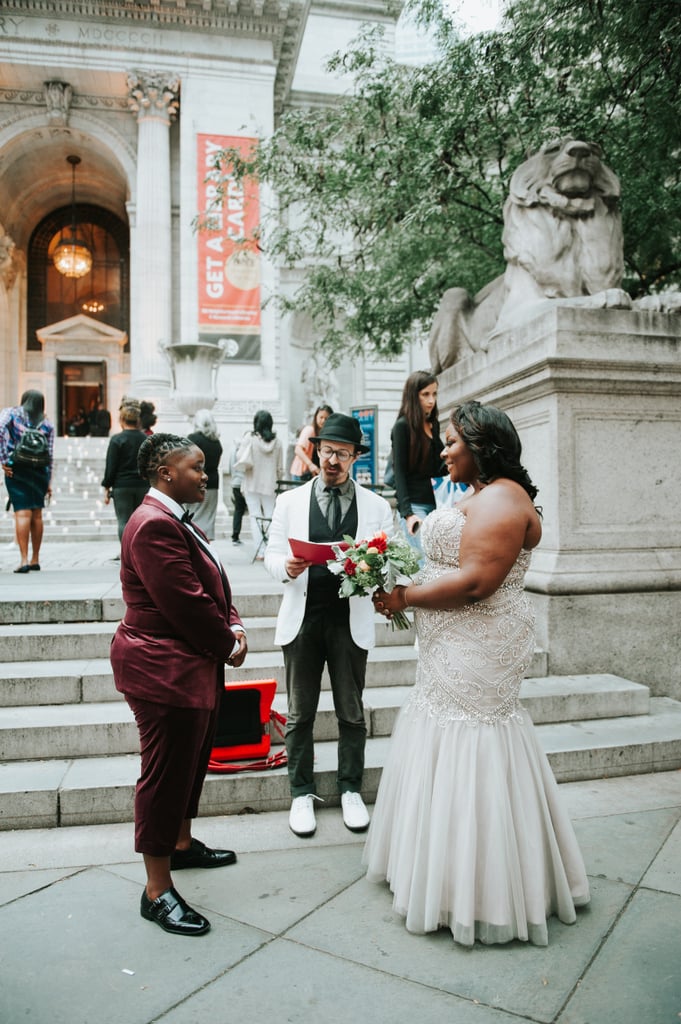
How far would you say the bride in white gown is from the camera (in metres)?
2.77

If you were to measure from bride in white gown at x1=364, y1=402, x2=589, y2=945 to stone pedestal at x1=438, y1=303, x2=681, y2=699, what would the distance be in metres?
2.64

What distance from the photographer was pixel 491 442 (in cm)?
A: 287

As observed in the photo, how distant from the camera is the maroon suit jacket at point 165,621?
9.41 feet

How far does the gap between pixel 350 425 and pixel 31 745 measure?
2.71 m

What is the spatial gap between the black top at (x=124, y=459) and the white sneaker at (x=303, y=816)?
15.9 ft

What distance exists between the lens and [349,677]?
3.89 m

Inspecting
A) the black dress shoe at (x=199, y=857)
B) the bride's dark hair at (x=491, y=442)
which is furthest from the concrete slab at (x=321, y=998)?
the bride's dark hair at (x=491, y=442)

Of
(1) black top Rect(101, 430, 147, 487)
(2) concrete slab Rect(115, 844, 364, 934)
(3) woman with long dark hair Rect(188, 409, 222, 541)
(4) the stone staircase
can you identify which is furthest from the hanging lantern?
(2) concrete slab Rect(115, 844, 364, 934)

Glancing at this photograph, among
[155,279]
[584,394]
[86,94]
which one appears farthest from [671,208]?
[86,94]

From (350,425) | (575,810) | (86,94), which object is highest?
(86,94)

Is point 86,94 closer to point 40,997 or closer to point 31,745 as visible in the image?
point 31,745

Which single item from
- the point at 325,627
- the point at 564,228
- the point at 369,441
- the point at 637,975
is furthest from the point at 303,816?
the point at 369,441

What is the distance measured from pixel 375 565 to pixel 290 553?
970 millimetres

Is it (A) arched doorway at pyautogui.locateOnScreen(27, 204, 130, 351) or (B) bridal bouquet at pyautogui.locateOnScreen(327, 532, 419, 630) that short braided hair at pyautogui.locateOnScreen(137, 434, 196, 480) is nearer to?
(B) bridal bouquet at pyautogui.locateOnScreen(327, 532, 419, 630)
